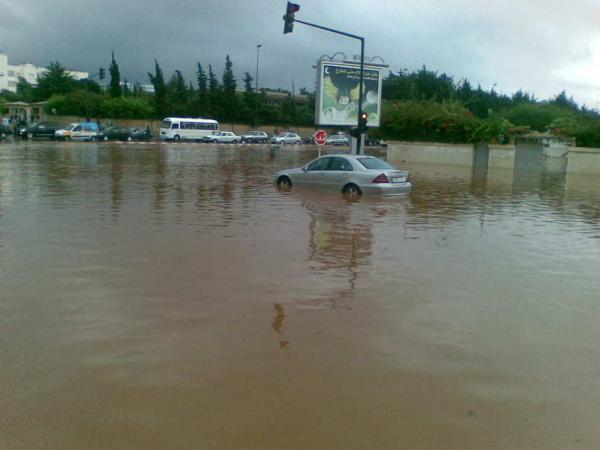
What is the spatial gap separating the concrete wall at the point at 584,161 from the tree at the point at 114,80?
6821 centimetres

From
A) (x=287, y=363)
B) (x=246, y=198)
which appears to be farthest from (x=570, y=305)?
(x=246, y=198)

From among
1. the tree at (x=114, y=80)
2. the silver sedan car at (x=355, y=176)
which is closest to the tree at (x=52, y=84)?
the tree at (x=114, y=80)

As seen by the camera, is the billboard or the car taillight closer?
the car taillight

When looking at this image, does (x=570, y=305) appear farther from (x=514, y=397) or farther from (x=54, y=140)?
(x=54, y=140)

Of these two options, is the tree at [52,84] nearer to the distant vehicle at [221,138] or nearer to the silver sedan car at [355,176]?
the distant vehicle at [221,138]

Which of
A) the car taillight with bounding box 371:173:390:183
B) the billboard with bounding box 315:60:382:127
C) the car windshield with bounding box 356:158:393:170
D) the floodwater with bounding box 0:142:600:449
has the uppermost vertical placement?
the billboard with bounding box 315:60:382:127

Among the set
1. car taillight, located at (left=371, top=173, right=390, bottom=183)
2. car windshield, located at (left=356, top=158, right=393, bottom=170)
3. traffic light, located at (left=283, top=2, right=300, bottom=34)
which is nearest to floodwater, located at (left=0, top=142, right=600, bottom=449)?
car taillight, located at (left=371, top=173, right=390, bottom=183)

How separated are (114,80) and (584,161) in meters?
71.6

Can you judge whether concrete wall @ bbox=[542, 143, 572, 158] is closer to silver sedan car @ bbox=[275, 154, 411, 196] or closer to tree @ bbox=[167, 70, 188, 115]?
silver sedan car @ bbox=[275, 154, 411, 196]

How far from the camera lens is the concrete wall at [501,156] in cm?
4244

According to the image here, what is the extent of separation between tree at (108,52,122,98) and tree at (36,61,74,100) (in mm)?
6490

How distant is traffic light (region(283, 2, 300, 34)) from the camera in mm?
23906

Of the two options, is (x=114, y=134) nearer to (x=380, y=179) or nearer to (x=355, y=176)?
(x=355, y=176)

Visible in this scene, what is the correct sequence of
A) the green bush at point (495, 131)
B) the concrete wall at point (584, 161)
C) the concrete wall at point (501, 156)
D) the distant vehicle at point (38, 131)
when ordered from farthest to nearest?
the distant vehicle at point (38, 131) → the green bush at point (495, 131) → the concrete wall at point (501, 156) → the concrete wall at point (584, 161)
